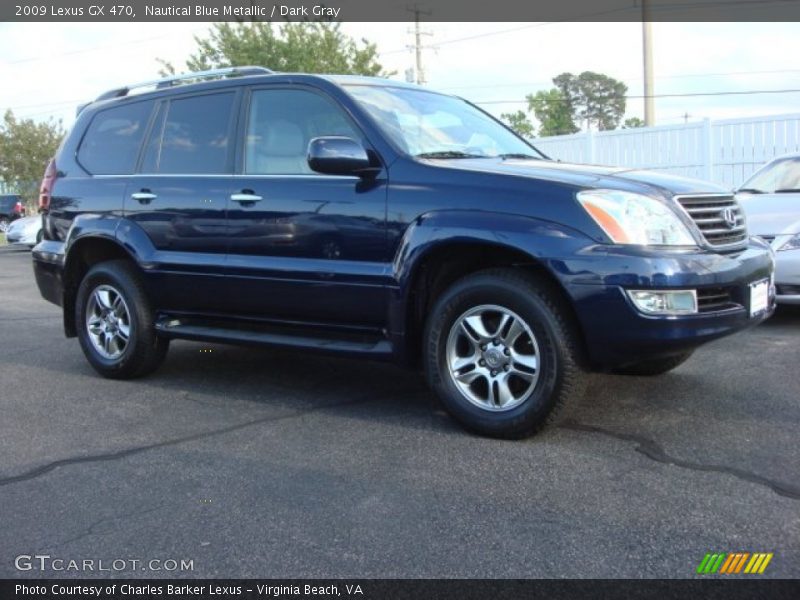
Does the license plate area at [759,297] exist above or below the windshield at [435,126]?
below

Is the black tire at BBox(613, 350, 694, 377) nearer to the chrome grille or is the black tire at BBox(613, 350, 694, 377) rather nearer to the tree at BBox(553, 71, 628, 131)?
the chrome grille

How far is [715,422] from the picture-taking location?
14.0 ft

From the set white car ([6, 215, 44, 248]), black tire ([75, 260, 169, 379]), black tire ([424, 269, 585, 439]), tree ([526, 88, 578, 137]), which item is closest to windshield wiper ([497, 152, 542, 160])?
black tire ([424, 269, 585, 439])

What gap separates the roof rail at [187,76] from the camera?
17.7 feet

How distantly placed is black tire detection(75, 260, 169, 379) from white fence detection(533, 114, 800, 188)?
9.25 metres

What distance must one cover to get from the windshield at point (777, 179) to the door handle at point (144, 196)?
5.61 metres

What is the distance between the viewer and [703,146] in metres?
13.7

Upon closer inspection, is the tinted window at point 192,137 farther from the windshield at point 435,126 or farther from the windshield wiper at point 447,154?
the windshield wiper at point 447,154

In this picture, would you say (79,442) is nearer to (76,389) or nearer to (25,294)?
(76,389)

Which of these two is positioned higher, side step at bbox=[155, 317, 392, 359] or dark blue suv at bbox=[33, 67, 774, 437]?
dark blue suv at bbox=[33, 67, 774, 437]

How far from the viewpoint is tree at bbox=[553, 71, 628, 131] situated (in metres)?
65.5

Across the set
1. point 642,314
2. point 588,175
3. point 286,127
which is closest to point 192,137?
point 286,127

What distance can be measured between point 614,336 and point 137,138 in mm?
3665
